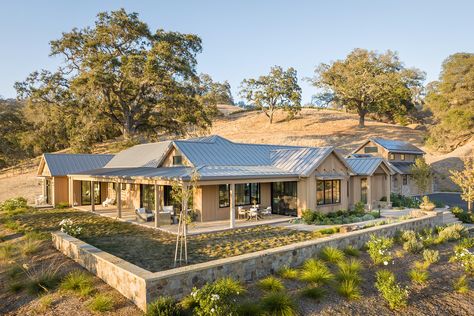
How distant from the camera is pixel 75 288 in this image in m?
8.42

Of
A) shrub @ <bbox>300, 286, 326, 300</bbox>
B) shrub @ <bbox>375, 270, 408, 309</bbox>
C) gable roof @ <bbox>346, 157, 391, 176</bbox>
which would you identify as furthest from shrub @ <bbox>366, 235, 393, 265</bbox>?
gable roof @ <bbox>346, 157, 391, 176</bbox>

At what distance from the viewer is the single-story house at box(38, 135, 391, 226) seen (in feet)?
55.8

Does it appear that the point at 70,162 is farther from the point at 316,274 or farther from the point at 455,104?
the point at 455,104

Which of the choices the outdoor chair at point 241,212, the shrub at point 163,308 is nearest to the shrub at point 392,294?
the shrub at point 163,308

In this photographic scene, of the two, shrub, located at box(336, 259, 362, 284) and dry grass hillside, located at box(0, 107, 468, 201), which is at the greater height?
dry grass hillside, located at box(0, 107, 468, 201)

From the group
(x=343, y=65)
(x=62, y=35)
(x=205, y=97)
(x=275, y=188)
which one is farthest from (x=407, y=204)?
(x=205, y=97)

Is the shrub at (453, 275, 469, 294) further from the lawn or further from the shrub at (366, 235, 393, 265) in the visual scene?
the lawn

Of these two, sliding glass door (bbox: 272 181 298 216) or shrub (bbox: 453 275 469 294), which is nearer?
shrub (bbox: 453 275 469 294)

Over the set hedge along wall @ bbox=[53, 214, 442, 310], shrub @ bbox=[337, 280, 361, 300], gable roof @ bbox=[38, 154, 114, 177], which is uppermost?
gable roof @ bbox=[38, 154, 114, 177]

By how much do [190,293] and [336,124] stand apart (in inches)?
2241

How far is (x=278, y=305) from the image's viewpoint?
7.44m

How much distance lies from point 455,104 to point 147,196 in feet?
142

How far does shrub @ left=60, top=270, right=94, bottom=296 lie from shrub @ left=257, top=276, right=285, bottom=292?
3.93 meters

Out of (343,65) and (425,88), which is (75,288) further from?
(425,88)
